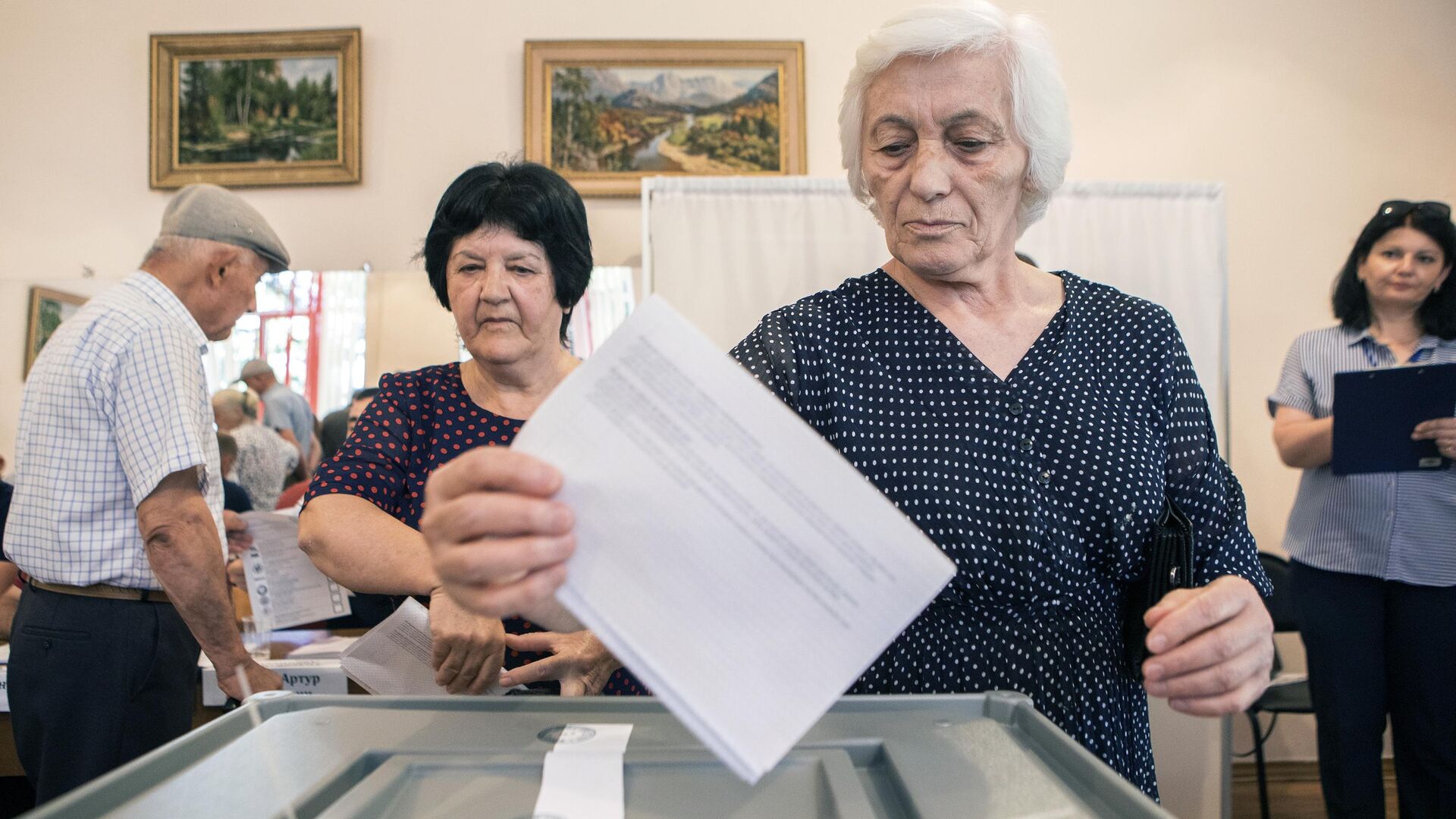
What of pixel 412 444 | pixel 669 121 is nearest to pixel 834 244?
pixel 669 121

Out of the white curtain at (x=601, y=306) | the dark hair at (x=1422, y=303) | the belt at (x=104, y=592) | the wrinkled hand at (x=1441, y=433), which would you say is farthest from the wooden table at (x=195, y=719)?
the dark hair at (x=1422, y=303)

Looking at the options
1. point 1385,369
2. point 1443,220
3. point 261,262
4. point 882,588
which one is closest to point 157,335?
Answer: point 261,262

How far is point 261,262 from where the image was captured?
215cm

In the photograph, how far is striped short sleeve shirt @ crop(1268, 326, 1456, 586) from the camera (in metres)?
2.35

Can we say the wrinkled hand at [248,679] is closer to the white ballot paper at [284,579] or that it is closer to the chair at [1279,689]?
the white ballot paper at [284,579]

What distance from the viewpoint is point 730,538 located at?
555 mm

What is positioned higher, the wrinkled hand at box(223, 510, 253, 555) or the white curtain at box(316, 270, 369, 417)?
the white curtain at box(316, 270, 369, 417)

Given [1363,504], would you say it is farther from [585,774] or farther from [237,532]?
[237,532]

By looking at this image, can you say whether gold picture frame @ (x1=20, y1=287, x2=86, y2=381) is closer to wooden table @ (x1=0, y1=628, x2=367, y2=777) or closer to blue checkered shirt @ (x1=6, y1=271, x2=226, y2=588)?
wooden table @ (x1=0, y1=628, x2=367, y2=777)

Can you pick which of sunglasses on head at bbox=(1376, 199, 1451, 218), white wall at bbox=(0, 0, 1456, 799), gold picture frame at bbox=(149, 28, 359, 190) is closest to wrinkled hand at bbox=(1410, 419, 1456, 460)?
sunglasses on head at bbox=(1376, 199, 1451, 218)

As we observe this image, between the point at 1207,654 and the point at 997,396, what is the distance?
1.17 feet

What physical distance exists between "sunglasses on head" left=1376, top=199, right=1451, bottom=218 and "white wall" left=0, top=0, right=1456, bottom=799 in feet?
3.52

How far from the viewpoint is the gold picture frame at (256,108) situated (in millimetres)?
3586

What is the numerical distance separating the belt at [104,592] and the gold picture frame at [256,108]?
2.12 metres
